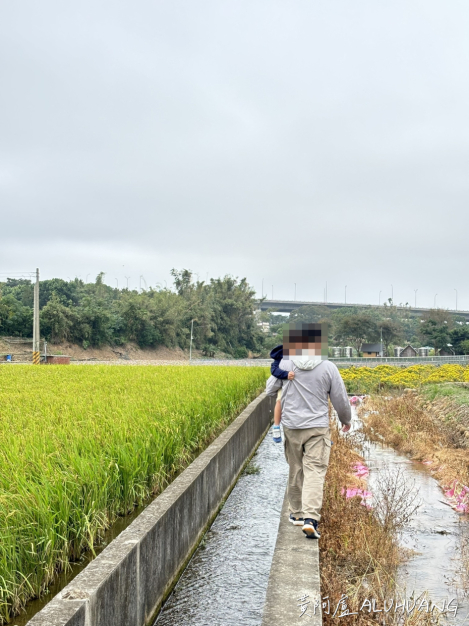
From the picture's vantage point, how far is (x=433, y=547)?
5.51 m

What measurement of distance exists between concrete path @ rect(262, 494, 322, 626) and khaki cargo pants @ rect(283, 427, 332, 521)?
0.22m

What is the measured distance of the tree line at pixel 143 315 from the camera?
202 ft

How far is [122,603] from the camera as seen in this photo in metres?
3.14

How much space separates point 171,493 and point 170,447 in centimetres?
124

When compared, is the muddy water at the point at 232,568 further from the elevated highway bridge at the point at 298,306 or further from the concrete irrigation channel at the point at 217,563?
the elevated highway bridge at the point at 298,306

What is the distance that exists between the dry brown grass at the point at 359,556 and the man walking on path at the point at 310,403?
1.36 feet

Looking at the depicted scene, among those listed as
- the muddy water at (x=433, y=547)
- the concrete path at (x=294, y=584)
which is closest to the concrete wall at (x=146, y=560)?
the concrete path at (x=294, y=584)

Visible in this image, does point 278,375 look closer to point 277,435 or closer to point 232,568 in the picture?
point 277,435

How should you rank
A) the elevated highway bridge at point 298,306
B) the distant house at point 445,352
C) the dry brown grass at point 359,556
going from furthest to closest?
1. the elevated highway bridge at point 298,306
2. the distant house at point 445,352
3. the dry brown grass at point 359,556

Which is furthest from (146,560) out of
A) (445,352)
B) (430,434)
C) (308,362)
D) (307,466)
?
(445,352)

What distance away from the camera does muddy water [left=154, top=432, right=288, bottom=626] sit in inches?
155

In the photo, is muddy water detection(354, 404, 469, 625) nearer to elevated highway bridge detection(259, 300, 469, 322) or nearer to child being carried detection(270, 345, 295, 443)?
child being carried detection(270, 345, 295, 443)

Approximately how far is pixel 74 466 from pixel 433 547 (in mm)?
3379

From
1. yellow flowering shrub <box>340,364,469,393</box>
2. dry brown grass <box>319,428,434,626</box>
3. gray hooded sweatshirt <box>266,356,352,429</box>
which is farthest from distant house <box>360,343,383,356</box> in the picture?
gray hooded sweatshirt <box>266,356,352,429</box>
